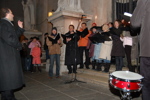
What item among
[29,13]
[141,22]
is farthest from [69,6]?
[29,13]

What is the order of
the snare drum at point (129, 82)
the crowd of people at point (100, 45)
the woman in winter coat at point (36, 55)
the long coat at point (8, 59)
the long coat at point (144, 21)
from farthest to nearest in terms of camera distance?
the woman in winter coat at point (36, 55) → the crowd of people at point (100, 45) → the long coat at point (8, 59) → the snare drum at point (129, 82) → the long coat at point (144, 21)

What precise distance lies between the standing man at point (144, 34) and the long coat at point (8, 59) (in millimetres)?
2729

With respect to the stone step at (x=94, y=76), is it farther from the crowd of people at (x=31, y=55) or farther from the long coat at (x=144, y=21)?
the long coat at (x=144, y=21)

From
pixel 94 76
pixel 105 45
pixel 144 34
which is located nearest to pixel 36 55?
pixel 94 76

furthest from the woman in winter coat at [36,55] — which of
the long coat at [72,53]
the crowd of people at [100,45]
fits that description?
the long coat at [72,53]

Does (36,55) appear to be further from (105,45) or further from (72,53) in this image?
(105,45)

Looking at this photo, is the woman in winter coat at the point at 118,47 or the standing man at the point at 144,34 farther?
the woman in winter coat at the point at 118,47

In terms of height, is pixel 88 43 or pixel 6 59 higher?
pixel 88 43

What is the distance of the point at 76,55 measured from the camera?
611 centimetres

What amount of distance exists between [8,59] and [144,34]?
2.94 m

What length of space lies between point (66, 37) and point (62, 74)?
1.88 metres

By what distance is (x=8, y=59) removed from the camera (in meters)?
3.48

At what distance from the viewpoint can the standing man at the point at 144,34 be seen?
201 cm

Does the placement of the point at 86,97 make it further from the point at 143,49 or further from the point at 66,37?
the point at 66,37
